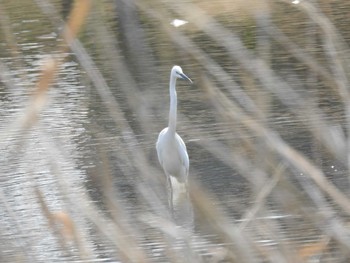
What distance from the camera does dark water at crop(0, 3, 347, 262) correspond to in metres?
1.87

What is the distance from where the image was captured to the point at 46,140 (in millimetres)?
1765

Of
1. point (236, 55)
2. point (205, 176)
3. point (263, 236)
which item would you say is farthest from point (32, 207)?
point (236, 55)

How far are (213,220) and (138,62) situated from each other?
0.36m

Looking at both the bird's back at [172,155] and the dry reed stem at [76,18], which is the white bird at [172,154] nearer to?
the bird's back at [172,155]

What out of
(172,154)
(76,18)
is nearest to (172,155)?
(172,154)

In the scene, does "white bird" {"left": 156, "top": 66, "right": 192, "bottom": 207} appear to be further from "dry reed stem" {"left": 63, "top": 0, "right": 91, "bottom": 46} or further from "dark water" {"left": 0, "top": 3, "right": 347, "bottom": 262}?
"dry reed stem" {"left": 63, "top": 0, "right": 91, "bottom": 46}

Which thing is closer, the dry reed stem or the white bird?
the dry reed stem

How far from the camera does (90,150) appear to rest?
261 inches

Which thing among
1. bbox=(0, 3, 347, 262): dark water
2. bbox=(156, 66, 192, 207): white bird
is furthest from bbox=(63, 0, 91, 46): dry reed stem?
bbox=(156, 66, 192, 207): white bird

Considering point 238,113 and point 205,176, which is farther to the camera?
point 205,176

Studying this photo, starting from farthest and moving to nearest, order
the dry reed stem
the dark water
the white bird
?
the white bird, the dark water, the dry reed stem

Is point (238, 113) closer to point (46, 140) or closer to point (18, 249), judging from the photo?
point (46, 140)

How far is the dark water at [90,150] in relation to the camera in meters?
1.87

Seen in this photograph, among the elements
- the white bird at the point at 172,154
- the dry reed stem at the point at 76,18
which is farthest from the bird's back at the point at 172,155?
the dry reed stem at the point at 76,18
